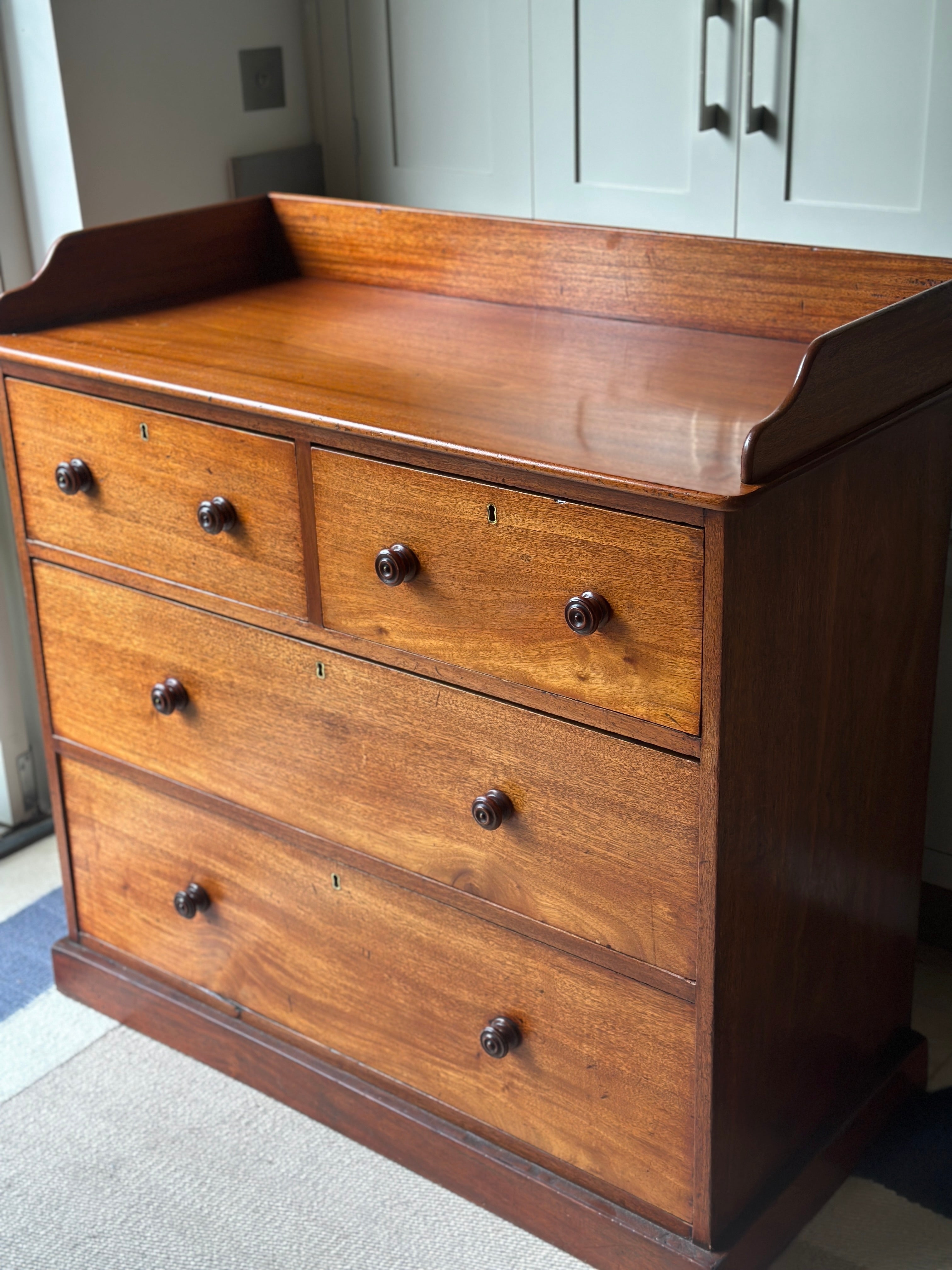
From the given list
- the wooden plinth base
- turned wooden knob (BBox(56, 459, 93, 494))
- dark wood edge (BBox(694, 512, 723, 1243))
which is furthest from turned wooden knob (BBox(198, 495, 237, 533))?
the wooden plinth base

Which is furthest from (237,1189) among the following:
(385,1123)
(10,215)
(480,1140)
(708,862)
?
(10,215)

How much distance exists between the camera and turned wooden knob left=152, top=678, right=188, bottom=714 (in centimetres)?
171

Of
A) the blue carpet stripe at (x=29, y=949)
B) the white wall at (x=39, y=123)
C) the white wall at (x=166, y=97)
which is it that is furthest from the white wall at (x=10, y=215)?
the blue carpet stripe at (x=29, y=949)

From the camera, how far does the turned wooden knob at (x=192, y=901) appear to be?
180 cm

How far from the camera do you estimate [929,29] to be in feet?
5.27

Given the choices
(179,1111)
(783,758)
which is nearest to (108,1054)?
(179,1111)

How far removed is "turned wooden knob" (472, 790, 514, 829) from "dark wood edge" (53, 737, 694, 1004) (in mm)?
114

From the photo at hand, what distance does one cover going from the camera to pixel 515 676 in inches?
54.2

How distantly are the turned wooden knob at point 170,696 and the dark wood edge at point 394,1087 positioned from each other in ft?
1.41

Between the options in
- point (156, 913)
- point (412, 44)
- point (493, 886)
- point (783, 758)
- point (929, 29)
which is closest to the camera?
point (783, 758)

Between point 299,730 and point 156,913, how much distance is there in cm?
46

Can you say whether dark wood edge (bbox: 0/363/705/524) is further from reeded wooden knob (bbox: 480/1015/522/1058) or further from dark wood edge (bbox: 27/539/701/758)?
reeded wooden knob (bbox: 480/1015/522/1058)

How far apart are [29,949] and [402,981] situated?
2.68 ft

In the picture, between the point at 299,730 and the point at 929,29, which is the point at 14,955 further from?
the point at 929,29
